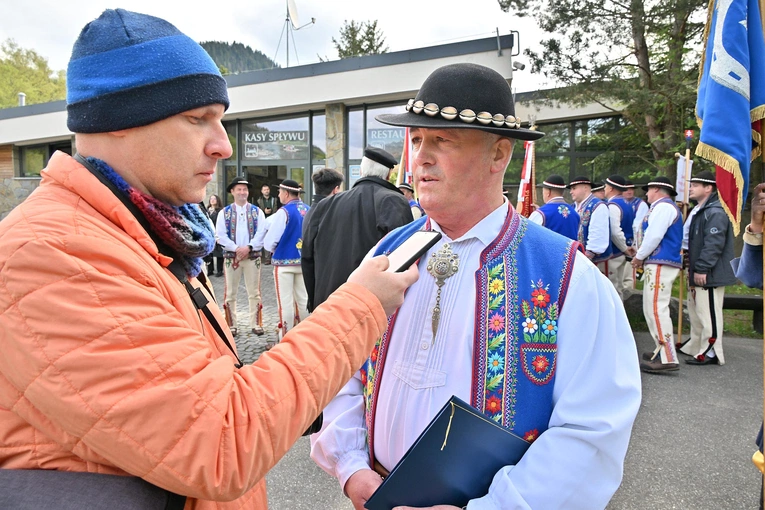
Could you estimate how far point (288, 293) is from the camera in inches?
269

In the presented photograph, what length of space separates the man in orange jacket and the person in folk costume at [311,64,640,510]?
384 millimetres

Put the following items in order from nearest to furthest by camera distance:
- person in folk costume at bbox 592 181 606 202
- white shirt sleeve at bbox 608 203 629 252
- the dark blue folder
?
the dark blue folder → white shirt sleeve at bbox 608 203 629 252 → person in folk costume at bbox 592 181 606 202

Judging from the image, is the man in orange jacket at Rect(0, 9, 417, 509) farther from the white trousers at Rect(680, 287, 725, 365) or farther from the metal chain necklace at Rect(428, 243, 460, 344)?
the white trousers at Rect(680, 287, 725, 365)

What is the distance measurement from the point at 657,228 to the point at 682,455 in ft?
10.5

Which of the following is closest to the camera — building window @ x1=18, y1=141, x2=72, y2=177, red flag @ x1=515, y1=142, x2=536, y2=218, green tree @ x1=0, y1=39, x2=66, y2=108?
red flag @ x1=515, y1=142, x2=536, y2=218

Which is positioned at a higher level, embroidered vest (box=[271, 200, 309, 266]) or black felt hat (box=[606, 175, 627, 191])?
black felt hat (box=[606, 175, 627, 191])

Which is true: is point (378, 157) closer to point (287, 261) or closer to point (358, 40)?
point (287, 261)

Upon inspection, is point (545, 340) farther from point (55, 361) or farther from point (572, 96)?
point (572, 96)

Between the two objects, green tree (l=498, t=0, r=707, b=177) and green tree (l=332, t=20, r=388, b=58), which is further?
green tree (l=332, t=20, r=388, b=58)

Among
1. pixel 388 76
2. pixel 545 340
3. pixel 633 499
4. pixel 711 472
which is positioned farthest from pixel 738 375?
pixel 388 76

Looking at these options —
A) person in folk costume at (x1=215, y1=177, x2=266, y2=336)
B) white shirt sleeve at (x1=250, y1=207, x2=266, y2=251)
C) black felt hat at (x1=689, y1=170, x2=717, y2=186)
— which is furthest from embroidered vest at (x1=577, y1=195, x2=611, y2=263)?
person in folk costume at (x1=215, y1=177, x2=266, y2=336)

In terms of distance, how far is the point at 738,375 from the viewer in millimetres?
5836

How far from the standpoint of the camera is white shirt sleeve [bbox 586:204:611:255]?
793 centimetres

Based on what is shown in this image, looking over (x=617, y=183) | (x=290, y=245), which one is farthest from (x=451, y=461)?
(x=617, y=183)
